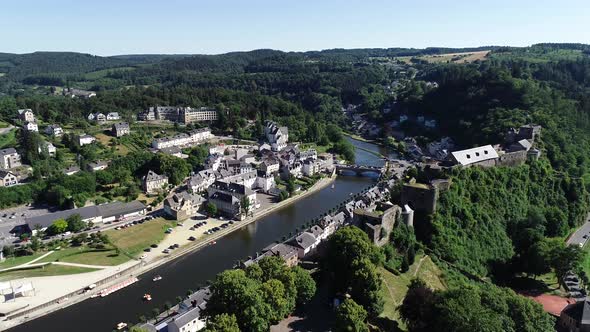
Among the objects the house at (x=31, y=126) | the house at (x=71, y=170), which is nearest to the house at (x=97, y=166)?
→ the house at (x=71, y=170)

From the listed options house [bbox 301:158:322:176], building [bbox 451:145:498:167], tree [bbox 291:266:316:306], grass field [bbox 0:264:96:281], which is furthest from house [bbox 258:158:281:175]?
tree [bbox 291:266:316:306]

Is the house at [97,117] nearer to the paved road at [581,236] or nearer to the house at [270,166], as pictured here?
the house at [270,166]

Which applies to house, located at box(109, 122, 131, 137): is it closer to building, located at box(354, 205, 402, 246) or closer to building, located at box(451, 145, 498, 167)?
building, located at box(354, 205, 402, 246)

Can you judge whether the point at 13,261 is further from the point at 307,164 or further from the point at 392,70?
the point at 392,70

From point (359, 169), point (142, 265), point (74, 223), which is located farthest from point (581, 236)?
point (74, 223)

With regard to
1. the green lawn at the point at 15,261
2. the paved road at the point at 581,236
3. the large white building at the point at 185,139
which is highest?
the large white building at the point at 185,139

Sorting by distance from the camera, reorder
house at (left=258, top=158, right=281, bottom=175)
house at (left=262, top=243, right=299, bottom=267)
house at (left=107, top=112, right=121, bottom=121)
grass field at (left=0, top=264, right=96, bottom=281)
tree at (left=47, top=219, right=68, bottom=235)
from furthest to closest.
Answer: house at (left=107, top=112, right=121, bottom=121)
house at (left=258, top=158, right=281, bottom=175)
tree at (left=47, top=219, right=68, bottom=235)
grass field at (left=0, top=264, right=96, bottom=281)
house at (left=262, top=243, right=299, bottom=267)
